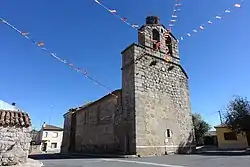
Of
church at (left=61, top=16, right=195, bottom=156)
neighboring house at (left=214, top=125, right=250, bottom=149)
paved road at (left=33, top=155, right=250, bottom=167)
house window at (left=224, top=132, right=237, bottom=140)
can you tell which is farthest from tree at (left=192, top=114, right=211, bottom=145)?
paved road at (left=33, top=155, right=250, bottom=167)

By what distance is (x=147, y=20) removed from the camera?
1684 cm

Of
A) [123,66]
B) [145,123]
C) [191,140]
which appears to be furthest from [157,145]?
[123,66]

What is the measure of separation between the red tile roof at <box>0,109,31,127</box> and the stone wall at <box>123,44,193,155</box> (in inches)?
258

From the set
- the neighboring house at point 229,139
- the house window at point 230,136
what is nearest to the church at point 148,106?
the neighboring house at point 229,139

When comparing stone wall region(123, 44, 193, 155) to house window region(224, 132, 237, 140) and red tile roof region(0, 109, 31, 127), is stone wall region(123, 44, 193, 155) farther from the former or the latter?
house window region(224, 132, 237, 140)

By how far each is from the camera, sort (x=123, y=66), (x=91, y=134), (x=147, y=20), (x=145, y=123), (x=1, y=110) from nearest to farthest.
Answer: (x=1, y=110)
(x=145, y=123)
(x=123, y=66)
(x=147, y=20)
(x=91, y=134)

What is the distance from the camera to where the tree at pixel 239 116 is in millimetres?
20469

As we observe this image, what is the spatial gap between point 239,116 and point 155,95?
11.6 meters

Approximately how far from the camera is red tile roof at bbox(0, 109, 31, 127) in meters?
7.22

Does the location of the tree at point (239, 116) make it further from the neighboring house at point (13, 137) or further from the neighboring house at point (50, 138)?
the neighboring house at point (50, 138)

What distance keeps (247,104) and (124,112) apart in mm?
14435

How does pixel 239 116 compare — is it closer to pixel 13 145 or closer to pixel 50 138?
pixel 13 145

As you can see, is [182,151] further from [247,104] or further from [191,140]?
[247,104]

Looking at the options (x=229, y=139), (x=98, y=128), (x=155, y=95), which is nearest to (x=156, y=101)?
(x=155, y=95)
